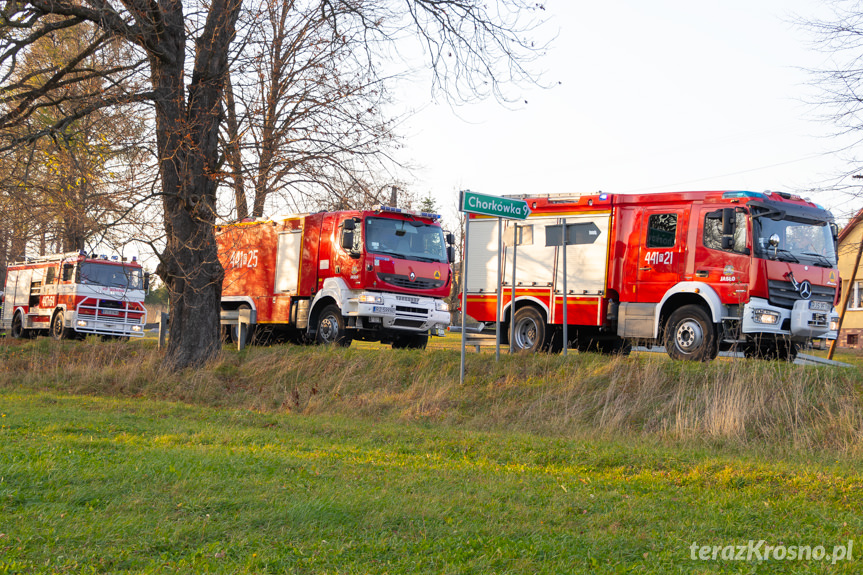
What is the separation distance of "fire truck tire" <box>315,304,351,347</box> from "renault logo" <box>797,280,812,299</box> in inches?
360

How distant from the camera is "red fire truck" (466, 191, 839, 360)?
13.5 metres

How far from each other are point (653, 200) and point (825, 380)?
15.7 feet

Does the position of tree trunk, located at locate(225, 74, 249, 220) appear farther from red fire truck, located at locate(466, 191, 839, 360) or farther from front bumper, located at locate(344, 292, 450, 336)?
red fire truck, located at locate(466, 191, 839, 360)

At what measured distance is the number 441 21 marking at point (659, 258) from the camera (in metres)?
14.6

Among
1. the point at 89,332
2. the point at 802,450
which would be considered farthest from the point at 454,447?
the point at 89,332

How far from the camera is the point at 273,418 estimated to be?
1145cm

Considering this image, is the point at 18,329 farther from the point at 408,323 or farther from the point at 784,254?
the point at 784,254

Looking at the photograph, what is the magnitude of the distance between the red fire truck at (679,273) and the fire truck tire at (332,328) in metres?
3.29

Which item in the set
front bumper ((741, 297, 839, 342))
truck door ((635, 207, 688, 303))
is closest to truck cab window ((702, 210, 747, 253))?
truck door ((635, 207, 688, 303))

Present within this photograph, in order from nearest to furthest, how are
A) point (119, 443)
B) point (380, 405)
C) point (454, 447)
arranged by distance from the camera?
point (119, 443) < point (454, 447) < point (380, 405)

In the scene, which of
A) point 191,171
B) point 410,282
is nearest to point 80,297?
point 191,171

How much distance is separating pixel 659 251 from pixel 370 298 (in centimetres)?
604

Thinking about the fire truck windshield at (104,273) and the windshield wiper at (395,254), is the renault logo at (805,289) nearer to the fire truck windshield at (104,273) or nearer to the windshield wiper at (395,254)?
the windshield wiper at (395,254)

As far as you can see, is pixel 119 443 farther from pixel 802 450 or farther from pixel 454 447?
pixel 802 450
